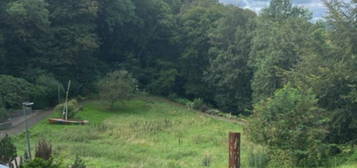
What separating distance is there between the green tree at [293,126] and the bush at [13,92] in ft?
52.6

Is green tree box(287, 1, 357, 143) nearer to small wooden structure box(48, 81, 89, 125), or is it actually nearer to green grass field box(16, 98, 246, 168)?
green grass field box(16, 98, 246, 168)

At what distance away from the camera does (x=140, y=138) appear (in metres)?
23.2

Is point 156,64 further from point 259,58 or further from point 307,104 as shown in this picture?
point 307,104

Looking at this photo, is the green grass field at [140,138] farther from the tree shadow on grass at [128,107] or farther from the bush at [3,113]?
the bush at [3,113]

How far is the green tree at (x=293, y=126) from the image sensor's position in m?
15.6

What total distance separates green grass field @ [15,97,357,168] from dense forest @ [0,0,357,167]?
7.66 feet

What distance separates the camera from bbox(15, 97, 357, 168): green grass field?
A: 17922mm

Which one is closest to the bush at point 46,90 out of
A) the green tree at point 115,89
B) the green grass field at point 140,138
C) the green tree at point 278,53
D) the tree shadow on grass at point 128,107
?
the green grass field at point 140,138

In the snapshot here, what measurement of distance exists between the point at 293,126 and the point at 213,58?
2381 cm

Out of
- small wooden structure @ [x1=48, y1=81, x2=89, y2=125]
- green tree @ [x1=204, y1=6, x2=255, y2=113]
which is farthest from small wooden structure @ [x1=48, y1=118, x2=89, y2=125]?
green tree @ [x1=204, y1=6, x2=255, y2=113]

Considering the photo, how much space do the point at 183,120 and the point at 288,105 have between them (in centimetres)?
1352

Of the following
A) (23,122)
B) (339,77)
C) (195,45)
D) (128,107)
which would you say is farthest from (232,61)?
(339,77)

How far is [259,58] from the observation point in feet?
107

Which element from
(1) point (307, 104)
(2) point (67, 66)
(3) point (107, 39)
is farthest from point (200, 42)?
(1) point (307, 104)
